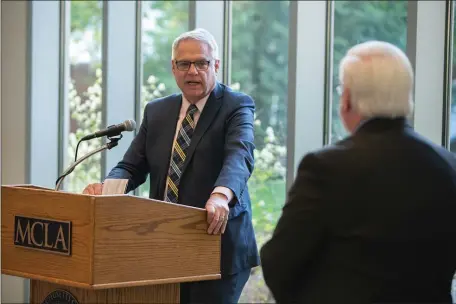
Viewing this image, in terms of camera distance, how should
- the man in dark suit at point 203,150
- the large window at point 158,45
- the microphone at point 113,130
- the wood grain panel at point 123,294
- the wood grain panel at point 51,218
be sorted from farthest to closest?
the large window at point 158,45, the man in dark suit at point 203,150, the microphone at point 113,130, the wood grain panel at point 123,294, the wood grain panel at point 51,218

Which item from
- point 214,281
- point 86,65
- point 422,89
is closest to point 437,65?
point 422,89

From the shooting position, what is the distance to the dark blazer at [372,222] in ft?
7.49

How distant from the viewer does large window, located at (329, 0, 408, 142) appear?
228 inches

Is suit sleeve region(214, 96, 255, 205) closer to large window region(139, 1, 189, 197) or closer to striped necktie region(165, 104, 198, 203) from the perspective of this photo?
striped necktie region(165, 104, 198, 203)

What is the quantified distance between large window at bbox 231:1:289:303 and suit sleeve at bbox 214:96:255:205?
102 inches

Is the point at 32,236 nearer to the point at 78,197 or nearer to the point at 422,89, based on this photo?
the point at 78,197

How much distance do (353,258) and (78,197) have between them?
1086 millimetres

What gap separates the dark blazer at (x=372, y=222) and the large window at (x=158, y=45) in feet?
14.9

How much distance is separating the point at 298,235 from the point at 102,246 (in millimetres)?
871

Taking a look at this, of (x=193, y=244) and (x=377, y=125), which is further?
(x=193, y=244)

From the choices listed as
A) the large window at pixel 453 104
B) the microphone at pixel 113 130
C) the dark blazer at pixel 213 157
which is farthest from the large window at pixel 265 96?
the microphone at pixel 113 130

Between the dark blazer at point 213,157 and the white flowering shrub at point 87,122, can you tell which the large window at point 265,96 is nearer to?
the white flowering shrub at point 87,122

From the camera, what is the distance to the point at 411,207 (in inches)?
90.4

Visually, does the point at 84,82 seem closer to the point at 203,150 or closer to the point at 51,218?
the point at 203,150
